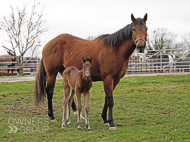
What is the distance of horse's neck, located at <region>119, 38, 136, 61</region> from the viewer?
5527mm

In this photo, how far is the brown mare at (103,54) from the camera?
5297 millimetres

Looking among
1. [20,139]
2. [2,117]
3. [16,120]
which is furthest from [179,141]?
[2,117]

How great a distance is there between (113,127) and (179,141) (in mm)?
1511

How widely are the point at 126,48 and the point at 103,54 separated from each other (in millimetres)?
603

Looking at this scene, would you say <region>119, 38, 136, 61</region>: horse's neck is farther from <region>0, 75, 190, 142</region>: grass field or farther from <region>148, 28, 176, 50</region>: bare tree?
<region>148, 28, 176, 50</region>: bare tree

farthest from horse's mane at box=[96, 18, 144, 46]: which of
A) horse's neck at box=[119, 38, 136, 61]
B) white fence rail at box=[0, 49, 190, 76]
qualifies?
white fence rail at box=[0, 49, 190, 76]

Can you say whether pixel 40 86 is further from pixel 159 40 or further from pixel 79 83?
pixel 159 40

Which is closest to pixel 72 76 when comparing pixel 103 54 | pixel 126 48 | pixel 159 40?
pixel 103 54

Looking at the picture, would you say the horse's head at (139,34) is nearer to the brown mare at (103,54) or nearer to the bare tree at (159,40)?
the brown mare at (103,54)

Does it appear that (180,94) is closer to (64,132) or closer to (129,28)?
(129,28)

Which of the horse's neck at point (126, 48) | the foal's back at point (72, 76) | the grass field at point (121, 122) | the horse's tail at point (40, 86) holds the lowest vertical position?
the grass field at point (121, 122)

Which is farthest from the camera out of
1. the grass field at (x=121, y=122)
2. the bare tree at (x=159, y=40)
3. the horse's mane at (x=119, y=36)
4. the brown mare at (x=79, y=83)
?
the bare tree at (x=159, y=40)

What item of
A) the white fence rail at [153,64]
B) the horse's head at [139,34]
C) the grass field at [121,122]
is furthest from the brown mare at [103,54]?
the white fence rail at [153,64]

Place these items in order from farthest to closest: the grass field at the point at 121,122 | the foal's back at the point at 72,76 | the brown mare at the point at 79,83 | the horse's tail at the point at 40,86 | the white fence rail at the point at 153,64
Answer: the white fence rail at the point at 153,64 → the horse's tail at the point at 40,86 → the foal's back at the point at 72,76 → the brown mare at the point at 79,83 → the grass field at the point at 121,122
